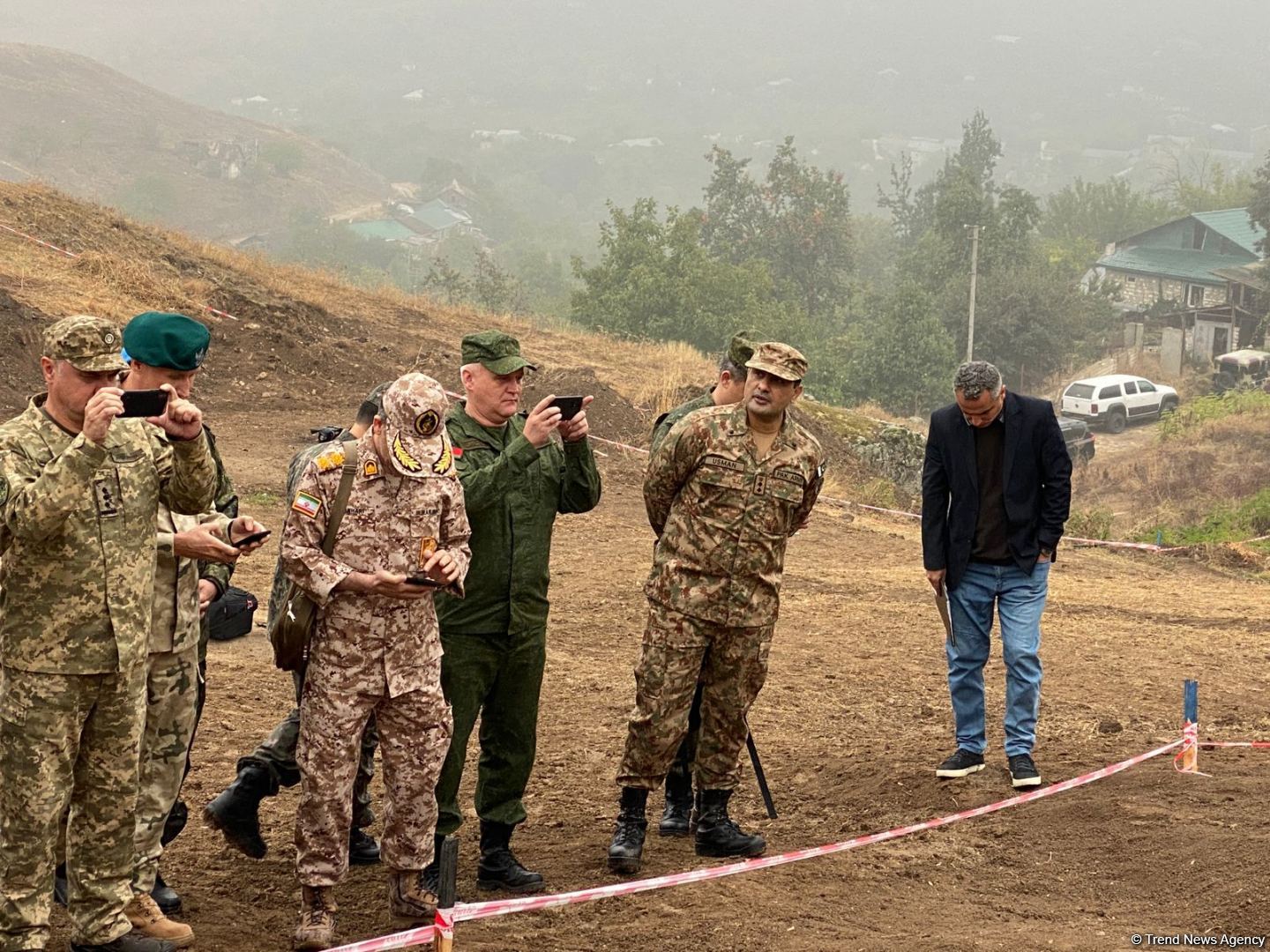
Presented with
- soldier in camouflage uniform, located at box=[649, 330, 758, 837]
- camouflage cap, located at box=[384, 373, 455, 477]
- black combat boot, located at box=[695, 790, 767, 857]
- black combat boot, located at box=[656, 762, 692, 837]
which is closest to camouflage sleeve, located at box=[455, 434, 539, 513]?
camouflage cap, located at box=[384, 373, 455, 477]

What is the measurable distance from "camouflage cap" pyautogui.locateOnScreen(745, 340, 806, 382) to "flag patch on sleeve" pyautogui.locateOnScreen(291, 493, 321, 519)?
1.85 meters

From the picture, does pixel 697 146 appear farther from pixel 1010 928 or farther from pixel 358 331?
pixel 1010 928

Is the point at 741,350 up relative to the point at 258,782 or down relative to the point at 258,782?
up

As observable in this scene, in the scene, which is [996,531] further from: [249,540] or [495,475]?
[249,540]

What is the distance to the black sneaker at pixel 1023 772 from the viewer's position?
6.86 metres

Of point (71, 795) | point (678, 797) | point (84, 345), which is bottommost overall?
point (678, 797)

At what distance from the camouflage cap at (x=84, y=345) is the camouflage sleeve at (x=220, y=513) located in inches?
26.1

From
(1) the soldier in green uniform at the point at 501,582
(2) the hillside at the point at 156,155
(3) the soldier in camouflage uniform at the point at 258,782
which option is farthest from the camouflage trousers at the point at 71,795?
(2) the hillside at the point at 156,155

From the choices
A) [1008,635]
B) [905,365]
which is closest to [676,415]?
[1008,635]

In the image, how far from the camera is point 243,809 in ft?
18.1

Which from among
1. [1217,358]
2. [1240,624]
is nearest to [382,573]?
[1240,624]

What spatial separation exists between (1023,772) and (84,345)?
4.66 metres

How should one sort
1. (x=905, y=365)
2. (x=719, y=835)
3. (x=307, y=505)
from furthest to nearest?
(x=905, y=365) < (x=719, y=835) < (x=307, y=505)

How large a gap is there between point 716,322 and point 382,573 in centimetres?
4194
